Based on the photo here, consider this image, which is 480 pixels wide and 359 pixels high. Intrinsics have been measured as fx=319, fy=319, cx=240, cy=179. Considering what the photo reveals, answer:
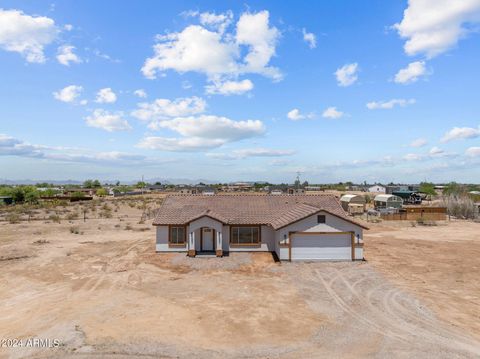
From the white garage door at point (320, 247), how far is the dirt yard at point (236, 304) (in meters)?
1.17

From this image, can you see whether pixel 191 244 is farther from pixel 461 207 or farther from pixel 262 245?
pixel 461 207

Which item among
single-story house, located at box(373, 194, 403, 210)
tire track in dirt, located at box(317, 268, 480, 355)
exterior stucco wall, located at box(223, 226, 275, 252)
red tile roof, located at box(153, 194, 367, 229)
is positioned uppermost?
red tile roof, located at box(153, 194, 367, 229)

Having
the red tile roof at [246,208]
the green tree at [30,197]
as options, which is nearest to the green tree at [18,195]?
the green tree at [30,197]

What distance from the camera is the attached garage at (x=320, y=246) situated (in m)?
24.0

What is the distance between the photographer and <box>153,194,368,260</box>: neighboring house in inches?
Result: 945

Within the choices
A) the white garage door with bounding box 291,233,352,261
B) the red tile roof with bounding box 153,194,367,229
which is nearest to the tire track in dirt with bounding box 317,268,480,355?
the white garage door with bounding box 291,233,352,261

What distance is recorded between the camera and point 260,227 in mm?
26734

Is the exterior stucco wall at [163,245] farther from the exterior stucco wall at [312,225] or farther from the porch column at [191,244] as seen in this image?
the exterior stucco wall at [312,225]

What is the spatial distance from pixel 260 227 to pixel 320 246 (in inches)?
205

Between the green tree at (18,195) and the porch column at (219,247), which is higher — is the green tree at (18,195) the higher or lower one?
the higher one

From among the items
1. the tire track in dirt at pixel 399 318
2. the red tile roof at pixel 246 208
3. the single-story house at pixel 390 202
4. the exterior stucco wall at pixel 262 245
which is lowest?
the tire track in dirt at pixel 399 318

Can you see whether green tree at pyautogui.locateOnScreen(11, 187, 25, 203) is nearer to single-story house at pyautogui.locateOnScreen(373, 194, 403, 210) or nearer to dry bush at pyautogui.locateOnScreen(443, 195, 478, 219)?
single-story house at pyautogui.locateOnScreen(373, 194, 403, 210)

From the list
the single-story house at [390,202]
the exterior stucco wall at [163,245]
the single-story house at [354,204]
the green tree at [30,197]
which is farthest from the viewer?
the green tree at [30,197]

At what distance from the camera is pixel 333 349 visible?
1123 cm
